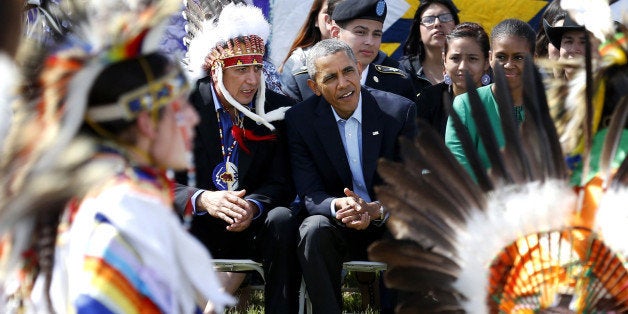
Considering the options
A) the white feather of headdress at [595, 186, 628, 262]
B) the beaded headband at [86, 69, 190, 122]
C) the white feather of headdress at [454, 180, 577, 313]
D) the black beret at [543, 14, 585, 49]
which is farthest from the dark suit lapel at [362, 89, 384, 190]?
the beaded headband at [86, 69, 190, 122]

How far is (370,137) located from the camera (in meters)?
4.03

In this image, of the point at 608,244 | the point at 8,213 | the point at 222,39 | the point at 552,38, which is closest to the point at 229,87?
the point at 222,39

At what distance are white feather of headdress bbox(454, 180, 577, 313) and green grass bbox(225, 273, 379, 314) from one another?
1783 millimetres

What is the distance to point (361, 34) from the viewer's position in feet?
15.3

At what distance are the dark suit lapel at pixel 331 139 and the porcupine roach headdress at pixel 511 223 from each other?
4.18 feet

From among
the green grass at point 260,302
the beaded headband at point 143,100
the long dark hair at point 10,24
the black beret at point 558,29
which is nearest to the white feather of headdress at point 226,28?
the green grass at point 260,302

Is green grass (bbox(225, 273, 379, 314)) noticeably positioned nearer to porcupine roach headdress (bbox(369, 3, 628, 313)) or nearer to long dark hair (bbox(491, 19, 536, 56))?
long dark hair (bbox(491, 19, 536, 56))

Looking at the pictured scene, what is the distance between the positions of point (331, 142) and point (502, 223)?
1573 millimetres

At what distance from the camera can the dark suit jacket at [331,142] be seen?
3990mm

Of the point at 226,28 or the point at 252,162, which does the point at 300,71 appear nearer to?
the point at 226,28

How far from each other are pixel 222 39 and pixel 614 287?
2210 mm

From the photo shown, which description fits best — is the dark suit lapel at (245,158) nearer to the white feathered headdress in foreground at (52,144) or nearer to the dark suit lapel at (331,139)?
the dark suit lapel at (331,139)

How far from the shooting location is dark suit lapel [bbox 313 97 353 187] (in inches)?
158

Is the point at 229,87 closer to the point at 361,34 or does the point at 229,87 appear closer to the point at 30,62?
the point at 361,34
